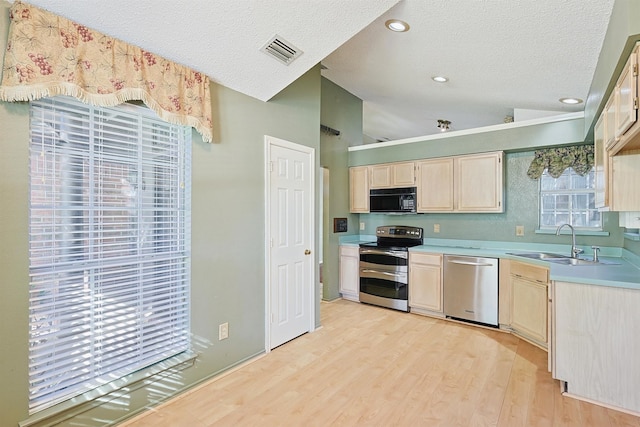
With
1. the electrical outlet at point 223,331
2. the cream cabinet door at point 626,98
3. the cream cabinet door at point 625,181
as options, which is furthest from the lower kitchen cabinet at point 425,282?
the electrical outlet at point 223,331

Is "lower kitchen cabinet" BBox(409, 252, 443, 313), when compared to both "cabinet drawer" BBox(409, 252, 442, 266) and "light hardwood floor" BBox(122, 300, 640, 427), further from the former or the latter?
"light hardwood floor" BBox(122, 300, 640, 427)

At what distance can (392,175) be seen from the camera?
4.79 m

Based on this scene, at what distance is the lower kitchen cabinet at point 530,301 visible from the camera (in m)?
3.10

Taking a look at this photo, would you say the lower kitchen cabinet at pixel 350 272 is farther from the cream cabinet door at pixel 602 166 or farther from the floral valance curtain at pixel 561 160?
the cream cabinet door at pixel 602 166

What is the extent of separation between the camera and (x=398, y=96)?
437 cm

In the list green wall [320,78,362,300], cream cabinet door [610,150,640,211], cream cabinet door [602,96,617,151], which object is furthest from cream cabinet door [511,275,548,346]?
green wall [320,78,362,300]

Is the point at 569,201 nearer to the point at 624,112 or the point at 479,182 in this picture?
the point at 479,182

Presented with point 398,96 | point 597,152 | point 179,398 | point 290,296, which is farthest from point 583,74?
point 179,398

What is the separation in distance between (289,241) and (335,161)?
2015mm

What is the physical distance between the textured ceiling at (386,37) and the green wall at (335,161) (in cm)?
118

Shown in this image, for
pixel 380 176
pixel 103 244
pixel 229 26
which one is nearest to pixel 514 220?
pixel 380 176

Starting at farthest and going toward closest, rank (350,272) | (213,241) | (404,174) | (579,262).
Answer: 1. (350,272)
2. (404,174)
3. (579,262)
4. (213,241)

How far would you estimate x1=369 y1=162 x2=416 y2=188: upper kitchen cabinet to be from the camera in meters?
4.62

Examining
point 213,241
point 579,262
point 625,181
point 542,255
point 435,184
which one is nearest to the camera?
point 625,181
